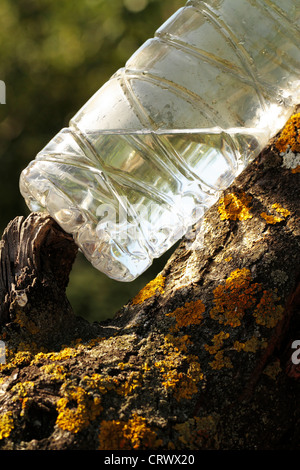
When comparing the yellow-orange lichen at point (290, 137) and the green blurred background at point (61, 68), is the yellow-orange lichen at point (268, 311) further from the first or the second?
the green blurred background at point (61, 68)

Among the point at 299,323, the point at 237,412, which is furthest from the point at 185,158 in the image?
the point at 237,412

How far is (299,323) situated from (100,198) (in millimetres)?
504

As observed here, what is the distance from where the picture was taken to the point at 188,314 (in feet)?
3.22

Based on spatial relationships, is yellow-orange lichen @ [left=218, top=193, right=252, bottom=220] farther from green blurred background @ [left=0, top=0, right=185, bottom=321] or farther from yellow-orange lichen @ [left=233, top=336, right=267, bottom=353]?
green blurred background @ [left=0, top=0, right=185, bottom=321]

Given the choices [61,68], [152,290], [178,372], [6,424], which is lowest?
[6,424]

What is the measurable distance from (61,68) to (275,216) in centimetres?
132

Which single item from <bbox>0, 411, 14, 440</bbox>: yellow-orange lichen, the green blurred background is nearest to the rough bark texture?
<bbox>0, 411, 14, 440</bbox>: yellow-orange lichen

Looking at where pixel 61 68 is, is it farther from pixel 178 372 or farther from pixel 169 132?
pixel 178 372

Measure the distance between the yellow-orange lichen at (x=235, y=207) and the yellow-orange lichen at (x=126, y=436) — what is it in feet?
1.58

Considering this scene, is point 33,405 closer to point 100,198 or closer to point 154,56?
point 100,198

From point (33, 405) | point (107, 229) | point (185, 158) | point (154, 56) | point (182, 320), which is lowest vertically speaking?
point (33, 405)

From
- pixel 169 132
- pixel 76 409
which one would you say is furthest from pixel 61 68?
pixel 76 409

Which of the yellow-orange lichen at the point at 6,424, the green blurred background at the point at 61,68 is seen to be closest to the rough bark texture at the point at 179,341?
the yellow-orange lichen at the point at 6,424

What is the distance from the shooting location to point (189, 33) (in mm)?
1271
